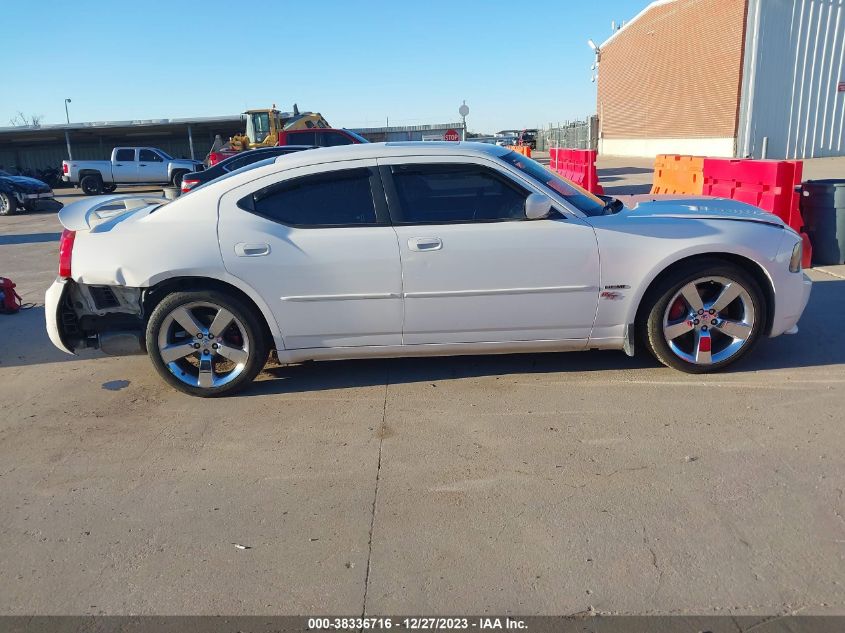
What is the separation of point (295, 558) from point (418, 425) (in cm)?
135

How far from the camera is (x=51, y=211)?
65.0 ft

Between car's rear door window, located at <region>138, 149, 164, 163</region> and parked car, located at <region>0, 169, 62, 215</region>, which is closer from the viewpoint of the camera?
parked car, located at <region>0, 169, 62, 215</region>

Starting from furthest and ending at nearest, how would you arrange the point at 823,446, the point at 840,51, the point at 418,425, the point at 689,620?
the point at 840,51, the point at 418,425, the point at 823,446, the point at 689,620

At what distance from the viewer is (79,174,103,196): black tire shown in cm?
2642

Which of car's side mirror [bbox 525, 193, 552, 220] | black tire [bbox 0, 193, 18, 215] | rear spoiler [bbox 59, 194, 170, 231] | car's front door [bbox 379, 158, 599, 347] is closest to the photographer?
car's side mirror [bbox 525, 193, 552, 220]

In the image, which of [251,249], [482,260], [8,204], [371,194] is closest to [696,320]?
[482,260]

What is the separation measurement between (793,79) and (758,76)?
1592 millimetres

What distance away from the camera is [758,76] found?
25.9 meters

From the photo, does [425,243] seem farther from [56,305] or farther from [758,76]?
[758,76]

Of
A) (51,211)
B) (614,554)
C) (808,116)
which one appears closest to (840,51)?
(808,116)

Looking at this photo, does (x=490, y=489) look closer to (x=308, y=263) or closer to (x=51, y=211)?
(x=308, y=263)

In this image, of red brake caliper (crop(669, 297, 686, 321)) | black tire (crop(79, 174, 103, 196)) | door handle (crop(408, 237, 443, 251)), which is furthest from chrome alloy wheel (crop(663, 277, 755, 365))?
black tire (crop(79, 174, 103, 196))

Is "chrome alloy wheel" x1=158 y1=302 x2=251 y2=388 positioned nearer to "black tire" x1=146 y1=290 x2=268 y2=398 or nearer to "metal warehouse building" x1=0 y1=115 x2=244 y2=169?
"black tire" x1=146 y1=290 x2=268 y2=398

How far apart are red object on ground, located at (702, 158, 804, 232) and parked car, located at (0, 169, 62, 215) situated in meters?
17.9
